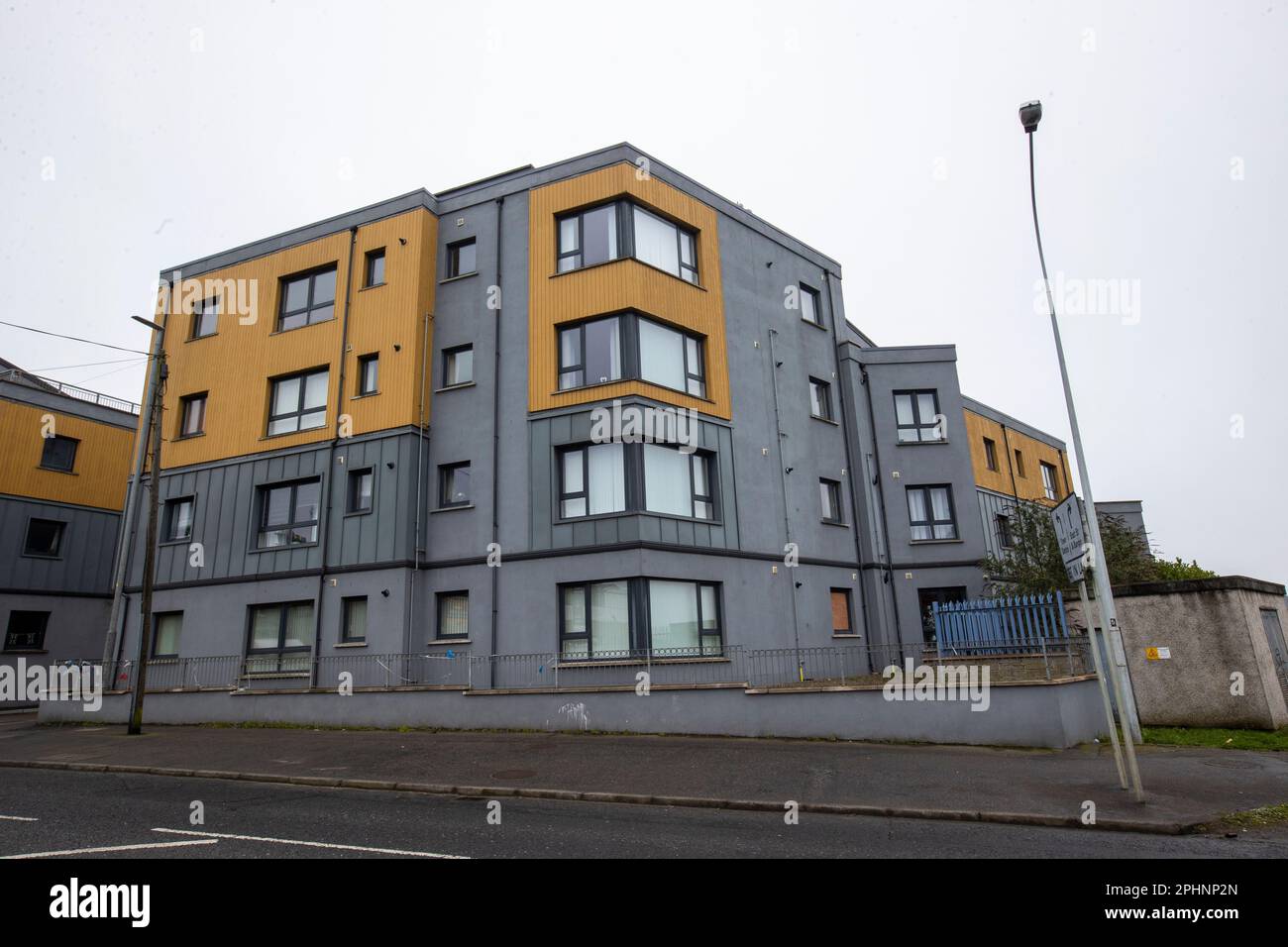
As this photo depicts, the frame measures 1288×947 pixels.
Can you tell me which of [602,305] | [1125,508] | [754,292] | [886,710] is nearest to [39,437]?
[602,305]

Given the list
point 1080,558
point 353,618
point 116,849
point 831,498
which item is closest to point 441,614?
point 353,618

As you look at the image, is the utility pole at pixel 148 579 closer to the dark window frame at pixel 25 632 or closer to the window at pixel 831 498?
the dark window frame at pixel 25 632

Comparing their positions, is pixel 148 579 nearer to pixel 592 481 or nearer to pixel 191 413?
pixel 191 413

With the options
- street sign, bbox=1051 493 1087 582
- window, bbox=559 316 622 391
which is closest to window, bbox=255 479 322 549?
window, bbox=559 316 622 391

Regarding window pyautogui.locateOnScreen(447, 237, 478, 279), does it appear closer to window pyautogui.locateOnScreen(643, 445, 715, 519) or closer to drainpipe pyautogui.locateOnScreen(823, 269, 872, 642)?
window pyautogui.locateOnScreen(643, 445, 715, 519)

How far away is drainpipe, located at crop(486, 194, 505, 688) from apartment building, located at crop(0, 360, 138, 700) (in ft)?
67.9

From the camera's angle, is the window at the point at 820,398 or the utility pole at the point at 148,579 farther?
the window at the point at 820,398

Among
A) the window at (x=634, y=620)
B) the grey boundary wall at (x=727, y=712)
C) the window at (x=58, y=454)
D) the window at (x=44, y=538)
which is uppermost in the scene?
the window at (x=58, y=454)

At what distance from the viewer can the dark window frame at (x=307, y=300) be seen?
22647 mm

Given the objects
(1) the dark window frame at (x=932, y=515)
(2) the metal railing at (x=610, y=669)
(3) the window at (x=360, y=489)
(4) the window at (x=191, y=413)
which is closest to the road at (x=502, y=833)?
(2) the metal railing at (x=610, y=669)

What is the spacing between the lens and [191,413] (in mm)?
24328

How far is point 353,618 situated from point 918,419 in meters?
19.7

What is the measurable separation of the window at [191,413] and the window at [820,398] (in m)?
20.1

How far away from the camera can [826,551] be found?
22.2 metres
